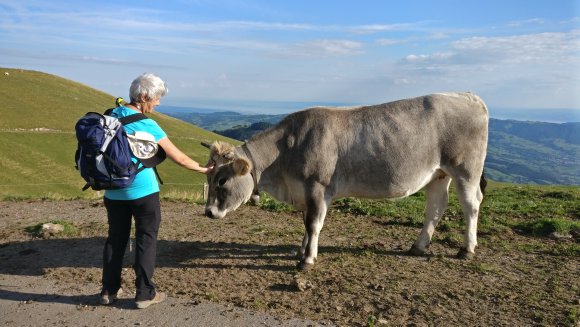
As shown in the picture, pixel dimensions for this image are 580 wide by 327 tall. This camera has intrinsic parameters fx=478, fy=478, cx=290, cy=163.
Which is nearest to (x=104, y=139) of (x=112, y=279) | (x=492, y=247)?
(x=112, y=279)

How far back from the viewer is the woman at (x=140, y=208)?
6008 mm

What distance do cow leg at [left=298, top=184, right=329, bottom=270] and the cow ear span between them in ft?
3.71

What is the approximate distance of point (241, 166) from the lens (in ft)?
25.5

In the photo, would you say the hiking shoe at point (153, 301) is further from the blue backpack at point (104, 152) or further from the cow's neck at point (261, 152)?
the cow's neck at point (261, 152)

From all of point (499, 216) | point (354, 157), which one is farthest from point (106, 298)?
point (499, 216)

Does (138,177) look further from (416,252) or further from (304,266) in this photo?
(416,252)

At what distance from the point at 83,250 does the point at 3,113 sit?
81.5 meters

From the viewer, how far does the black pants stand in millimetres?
6109

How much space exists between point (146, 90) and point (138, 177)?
1105 mm

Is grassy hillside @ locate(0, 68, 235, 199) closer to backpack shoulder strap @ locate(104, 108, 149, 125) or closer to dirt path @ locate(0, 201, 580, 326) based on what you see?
dirt path @ locate(0, 201, 580, 326)

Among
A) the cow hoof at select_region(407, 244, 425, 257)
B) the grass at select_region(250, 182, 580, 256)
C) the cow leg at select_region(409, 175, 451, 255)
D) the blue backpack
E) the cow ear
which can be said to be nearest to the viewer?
the blue backpack

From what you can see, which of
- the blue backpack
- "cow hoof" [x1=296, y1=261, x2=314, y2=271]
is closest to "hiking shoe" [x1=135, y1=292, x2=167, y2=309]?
the blue backpack

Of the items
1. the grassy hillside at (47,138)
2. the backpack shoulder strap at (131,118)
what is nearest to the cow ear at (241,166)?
the backpack shoulder strap at (131,118)

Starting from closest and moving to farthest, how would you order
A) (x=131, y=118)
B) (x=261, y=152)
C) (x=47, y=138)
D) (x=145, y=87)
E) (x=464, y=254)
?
(x=131, y=118)
(x=145, y=87)
(x=261, y=152)
(x=464, y=254)
(x=47, y=138)
